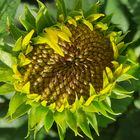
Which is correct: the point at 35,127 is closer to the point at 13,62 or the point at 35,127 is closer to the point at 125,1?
the point at 13,62

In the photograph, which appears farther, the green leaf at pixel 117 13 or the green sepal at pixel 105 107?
the green leaf at pixel 117 13

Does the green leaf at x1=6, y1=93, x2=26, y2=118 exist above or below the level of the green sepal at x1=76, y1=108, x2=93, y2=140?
above

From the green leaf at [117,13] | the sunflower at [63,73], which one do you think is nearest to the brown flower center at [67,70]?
the sunflower at [63,73]

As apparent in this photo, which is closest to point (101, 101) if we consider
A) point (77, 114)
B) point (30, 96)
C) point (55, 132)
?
point (77, 114)

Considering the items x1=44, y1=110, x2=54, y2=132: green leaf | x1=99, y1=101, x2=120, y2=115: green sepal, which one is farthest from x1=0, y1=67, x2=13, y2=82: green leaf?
x1=99, y1=101, x2=120, y2=115: green sepal

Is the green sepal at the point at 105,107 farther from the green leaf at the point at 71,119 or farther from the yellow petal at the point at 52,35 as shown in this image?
the yellow petal at the point at 52,35

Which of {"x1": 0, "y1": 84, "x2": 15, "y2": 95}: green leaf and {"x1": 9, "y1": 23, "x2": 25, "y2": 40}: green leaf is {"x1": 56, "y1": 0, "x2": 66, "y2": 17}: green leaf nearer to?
{"x1": 9, "y1": 23, "x2": 25, "y2": 40}: green leaf

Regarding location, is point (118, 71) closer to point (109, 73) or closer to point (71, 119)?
point (109, 73)
